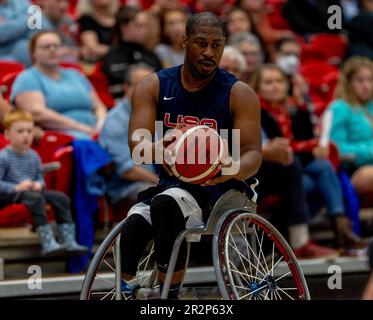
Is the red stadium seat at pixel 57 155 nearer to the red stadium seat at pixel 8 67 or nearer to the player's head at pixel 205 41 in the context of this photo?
the red stadium seat at pixel 8 67

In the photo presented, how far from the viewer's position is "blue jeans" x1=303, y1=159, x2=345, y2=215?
7.76 meters

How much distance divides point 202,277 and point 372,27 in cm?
458

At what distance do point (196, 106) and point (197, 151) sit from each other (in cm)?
35

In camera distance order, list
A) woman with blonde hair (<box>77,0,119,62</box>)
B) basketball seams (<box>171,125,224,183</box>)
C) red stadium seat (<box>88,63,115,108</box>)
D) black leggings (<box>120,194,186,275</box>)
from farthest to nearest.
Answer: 1. woman with blonde hair (<box>77,0,119,62</box>)
2. red stadium seat (<box>88,63,115,108</box>)
3. black leggings (<box>120,194,186,275</box>)
4. basketball seams (<box>171,125,224,183</box>)

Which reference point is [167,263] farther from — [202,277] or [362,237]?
[362,237]

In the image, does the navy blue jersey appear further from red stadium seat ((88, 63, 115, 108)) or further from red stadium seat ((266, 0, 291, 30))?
red stadium seat ((266, 0, 291, 30))

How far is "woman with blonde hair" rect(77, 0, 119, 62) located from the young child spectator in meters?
2.22

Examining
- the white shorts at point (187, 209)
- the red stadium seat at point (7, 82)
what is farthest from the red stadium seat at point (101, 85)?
the white shorts at point (187, 209)

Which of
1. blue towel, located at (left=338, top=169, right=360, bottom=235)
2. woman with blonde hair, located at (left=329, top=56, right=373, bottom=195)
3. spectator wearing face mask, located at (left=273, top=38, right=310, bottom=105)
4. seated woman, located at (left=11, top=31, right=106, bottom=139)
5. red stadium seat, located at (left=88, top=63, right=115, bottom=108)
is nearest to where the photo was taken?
seated woman, located at (left=11, top=31, right=106, bottom=139)

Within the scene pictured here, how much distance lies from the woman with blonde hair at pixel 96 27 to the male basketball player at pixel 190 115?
3.83 metres

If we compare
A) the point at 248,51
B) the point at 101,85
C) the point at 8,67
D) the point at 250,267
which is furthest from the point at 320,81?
the point at 250,267

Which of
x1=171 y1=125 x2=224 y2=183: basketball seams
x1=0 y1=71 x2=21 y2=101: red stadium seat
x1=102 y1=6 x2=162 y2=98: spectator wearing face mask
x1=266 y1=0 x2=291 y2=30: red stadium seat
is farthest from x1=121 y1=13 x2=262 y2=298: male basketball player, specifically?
x1=266 y1=0 x2=291 y2=30: red stadium seat

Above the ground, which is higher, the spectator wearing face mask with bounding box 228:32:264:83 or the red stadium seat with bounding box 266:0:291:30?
the red stadium seat with bounding box 266:0:291:30

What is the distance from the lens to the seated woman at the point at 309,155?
7691 millimetres
